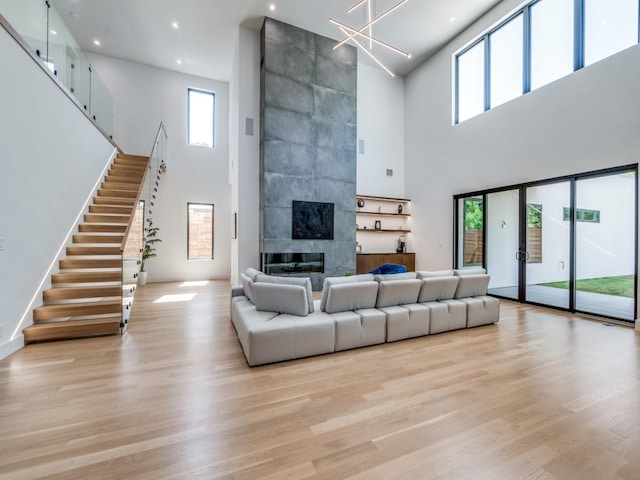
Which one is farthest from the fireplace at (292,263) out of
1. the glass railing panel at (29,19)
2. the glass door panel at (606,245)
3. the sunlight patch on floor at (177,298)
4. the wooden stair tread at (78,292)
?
the glass door panel at (606,245)

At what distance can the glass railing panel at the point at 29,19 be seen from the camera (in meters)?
3.49

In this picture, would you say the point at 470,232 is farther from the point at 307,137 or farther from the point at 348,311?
the point at 348,311

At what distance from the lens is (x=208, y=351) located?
3.19 m

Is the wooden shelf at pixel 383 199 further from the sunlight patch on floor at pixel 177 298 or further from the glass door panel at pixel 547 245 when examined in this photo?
the sunlight patch on floor at pixel 177 298

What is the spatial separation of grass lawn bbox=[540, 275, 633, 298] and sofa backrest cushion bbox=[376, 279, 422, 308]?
341cm

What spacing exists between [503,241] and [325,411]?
5883 mm

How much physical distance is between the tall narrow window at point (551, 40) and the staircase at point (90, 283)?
789cm

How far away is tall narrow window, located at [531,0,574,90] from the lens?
498 cm

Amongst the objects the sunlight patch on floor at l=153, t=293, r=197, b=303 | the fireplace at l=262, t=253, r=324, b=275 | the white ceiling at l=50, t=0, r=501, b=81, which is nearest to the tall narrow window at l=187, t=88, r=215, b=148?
the white ceiling at l=50, t=0, r=501, b=81

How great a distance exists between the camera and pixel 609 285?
460 centimetres

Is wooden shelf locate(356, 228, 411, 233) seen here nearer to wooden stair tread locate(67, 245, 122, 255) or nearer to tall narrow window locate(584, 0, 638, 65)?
tall narrow window locate(584, 0, 638, 65)

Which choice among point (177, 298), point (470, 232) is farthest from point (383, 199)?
point (177, 298)

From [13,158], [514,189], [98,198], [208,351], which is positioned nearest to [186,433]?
[208,351]

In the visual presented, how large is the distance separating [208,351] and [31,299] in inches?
99.9
